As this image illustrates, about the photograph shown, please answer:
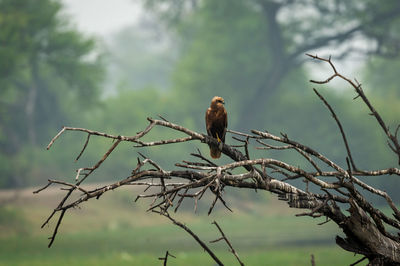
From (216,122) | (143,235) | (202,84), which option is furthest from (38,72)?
(216,122)

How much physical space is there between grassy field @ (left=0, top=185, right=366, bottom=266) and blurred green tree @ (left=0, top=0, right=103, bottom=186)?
7437mm

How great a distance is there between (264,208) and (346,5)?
16.3 meters

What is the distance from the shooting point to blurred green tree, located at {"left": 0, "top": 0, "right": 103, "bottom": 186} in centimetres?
3484

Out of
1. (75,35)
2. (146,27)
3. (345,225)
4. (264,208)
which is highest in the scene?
(146,27)

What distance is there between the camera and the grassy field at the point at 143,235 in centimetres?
1655

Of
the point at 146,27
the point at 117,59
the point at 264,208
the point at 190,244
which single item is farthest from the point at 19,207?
the point at 146,27

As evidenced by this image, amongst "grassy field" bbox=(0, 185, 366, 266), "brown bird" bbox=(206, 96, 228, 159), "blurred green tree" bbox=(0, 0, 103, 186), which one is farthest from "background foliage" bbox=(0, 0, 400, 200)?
"brown bird" bbox=(206, 96, 228, 159)

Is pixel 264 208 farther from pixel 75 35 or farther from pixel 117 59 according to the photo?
pixel 117 59

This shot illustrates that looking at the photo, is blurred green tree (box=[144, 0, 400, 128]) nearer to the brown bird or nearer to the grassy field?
the grassy field

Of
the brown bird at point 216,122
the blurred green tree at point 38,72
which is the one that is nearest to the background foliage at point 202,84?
the blurred green tree at point 38,72

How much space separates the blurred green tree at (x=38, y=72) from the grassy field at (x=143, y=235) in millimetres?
7437

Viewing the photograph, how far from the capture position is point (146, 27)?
3757 inches

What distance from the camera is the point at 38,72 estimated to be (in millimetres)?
38562

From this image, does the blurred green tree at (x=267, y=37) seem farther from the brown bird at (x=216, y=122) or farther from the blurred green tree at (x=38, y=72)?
the brown bird at (x=216, y=122)
